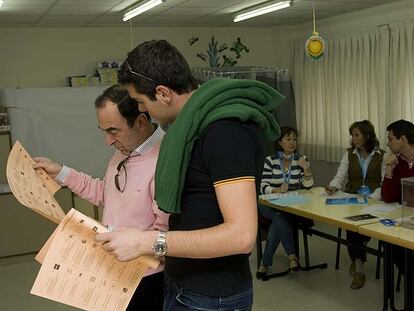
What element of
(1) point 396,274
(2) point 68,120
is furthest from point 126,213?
(2) point 68,120

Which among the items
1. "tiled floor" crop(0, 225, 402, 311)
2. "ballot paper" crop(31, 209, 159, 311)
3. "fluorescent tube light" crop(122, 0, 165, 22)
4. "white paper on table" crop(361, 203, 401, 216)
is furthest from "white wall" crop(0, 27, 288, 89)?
"ballot paper" crop(31, 209, 159, 311)

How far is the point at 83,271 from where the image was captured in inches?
48.4

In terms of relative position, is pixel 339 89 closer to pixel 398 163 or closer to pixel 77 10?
pixel 398 163

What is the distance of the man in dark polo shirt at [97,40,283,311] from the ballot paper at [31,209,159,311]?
109 mm

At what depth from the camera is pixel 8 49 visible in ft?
17.3

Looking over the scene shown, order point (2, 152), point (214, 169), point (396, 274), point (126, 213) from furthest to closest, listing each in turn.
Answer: point (2, 152)
point (396, 274)
point (126, 213)
point (214, 169)

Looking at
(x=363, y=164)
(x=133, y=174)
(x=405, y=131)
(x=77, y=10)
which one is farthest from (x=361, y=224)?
(x=77, y=10)

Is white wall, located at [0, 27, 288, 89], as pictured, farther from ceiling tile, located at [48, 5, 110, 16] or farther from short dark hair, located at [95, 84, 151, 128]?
short dark hair, located at [95, 84, 151, 128]

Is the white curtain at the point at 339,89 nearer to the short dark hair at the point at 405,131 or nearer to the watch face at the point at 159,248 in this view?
the short dark hair at the point at 405,131

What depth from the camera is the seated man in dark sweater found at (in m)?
3.41

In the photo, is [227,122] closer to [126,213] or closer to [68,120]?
[126,213]

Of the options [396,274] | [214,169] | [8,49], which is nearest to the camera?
[214,169]

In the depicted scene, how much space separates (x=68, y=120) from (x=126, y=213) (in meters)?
3.55

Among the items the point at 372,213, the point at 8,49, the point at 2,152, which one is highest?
the point at 8,49
